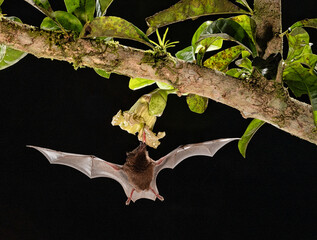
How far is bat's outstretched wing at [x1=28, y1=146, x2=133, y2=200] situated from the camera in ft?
4.04

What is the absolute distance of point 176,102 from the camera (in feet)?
5.95

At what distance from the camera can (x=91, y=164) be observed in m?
1.29

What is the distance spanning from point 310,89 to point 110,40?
403 mm

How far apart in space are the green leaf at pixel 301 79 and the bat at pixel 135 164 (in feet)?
1.37

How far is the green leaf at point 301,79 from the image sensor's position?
2.33ft

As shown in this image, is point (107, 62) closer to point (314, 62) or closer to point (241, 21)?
→ point (241, 21)

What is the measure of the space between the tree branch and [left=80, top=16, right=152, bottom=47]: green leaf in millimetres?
24

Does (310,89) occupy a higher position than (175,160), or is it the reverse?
(310,89)

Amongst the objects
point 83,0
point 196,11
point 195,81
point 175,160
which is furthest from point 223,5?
point 175,160

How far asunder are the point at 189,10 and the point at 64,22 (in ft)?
0.77

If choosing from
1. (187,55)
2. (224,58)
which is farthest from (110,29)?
(224,58)

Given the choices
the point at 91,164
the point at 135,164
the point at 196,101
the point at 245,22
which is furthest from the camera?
the point at 91,164

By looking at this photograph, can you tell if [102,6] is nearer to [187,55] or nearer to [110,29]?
[110,29]

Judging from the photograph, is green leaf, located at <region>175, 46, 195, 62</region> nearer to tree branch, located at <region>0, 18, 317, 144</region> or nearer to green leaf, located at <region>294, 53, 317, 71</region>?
tree branch, located at <region>0, 18, 317, 144</region>
